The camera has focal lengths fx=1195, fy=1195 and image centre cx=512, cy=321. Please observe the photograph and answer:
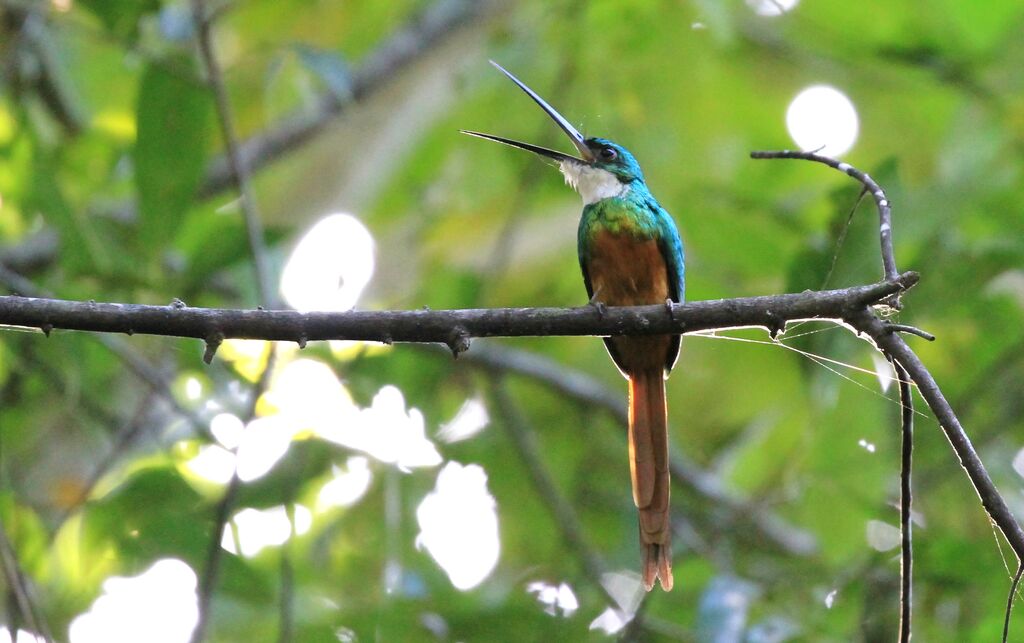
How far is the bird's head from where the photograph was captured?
3.28 m

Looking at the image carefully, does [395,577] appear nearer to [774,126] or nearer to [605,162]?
[605,162]

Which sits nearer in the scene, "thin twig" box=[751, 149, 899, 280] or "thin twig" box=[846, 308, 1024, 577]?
"thin twig" box=[846, 308, 1024, 577]

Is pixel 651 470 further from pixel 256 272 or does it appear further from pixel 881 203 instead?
Answer: pixel 256 272

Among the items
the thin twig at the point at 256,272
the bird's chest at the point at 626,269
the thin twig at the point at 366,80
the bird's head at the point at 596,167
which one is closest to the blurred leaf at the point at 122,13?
the thin twig at the point at 256,272

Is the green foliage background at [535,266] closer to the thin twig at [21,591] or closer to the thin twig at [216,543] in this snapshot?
the thin twig at [216,543]

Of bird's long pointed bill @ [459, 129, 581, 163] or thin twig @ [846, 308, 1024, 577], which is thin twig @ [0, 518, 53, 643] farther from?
thin twig @ [846, 308, 1024, 577]

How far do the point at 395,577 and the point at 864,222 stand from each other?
4.89 ft

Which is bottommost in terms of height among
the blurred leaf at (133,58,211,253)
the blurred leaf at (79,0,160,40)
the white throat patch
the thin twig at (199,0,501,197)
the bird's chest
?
the bird's chest

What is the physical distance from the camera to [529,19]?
171 inches

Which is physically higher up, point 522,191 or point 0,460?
point 522,191

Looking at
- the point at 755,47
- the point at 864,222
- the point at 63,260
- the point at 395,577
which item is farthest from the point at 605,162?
the point at 755,47

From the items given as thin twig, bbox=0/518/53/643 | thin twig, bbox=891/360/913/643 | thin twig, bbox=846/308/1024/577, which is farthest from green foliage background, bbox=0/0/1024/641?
thin twig, bbox=846/308/1024/577

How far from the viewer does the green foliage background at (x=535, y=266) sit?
303cm

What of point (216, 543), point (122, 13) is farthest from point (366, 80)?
point (216, 543)
